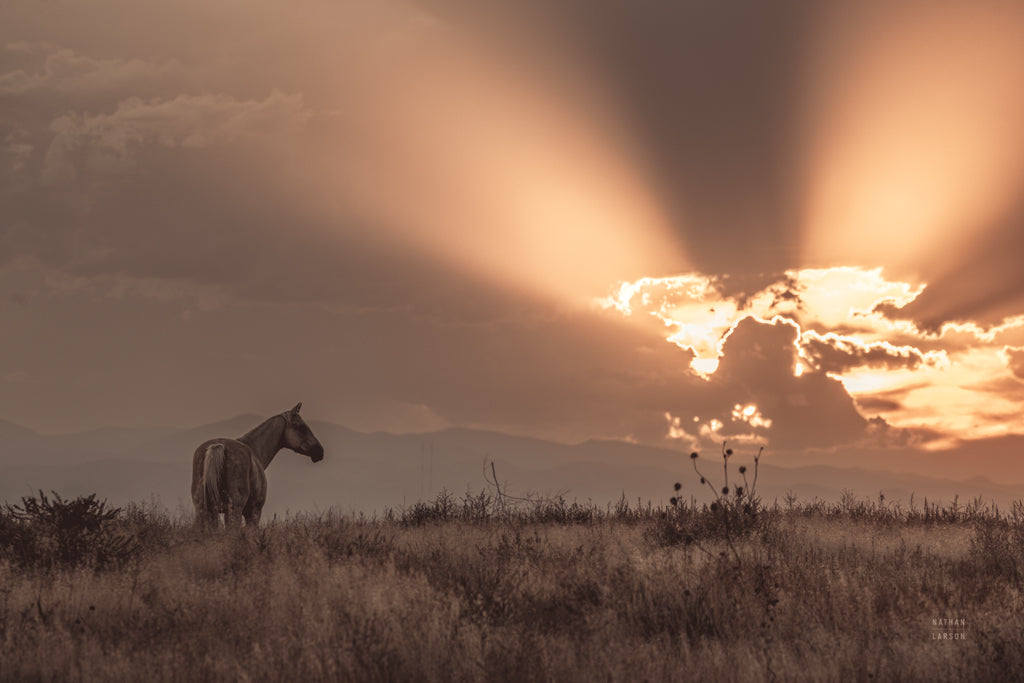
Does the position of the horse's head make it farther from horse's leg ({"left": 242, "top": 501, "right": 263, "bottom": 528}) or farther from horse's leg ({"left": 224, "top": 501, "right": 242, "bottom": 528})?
horse's leg ({"left": 224, "top": 501, "right": 242, "bottom": 528})

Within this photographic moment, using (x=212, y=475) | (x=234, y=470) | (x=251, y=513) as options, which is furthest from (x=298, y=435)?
(x=212, y=475)

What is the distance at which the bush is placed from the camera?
38.6ft

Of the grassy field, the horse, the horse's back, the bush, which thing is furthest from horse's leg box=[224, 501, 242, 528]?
the bush

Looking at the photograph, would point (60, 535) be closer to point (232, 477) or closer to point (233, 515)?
point (233, 515)

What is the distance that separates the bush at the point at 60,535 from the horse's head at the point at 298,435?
500 cm

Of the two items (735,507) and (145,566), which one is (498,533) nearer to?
(735,507)

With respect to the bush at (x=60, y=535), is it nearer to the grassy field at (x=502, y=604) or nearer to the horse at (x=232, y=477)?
the grassy field at (x=502, y=604)

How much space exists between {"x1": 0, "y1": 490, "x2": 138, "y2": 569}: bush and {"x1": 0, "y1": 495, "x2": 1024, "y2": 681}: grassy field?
1.5 inches

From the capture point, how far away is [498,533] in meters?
14.6

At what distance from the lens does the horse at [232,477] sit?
1557 centimetres

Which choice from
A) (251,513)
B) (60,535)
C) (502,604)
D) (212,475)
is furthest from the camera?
(251,513)

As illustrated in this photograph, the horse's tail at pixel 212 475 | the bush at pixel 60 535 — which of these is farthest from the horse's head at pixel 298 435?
the bush at pixel 60 535

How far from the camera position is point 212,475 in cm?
1555

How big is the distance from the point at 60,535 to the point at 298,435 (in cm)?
654
